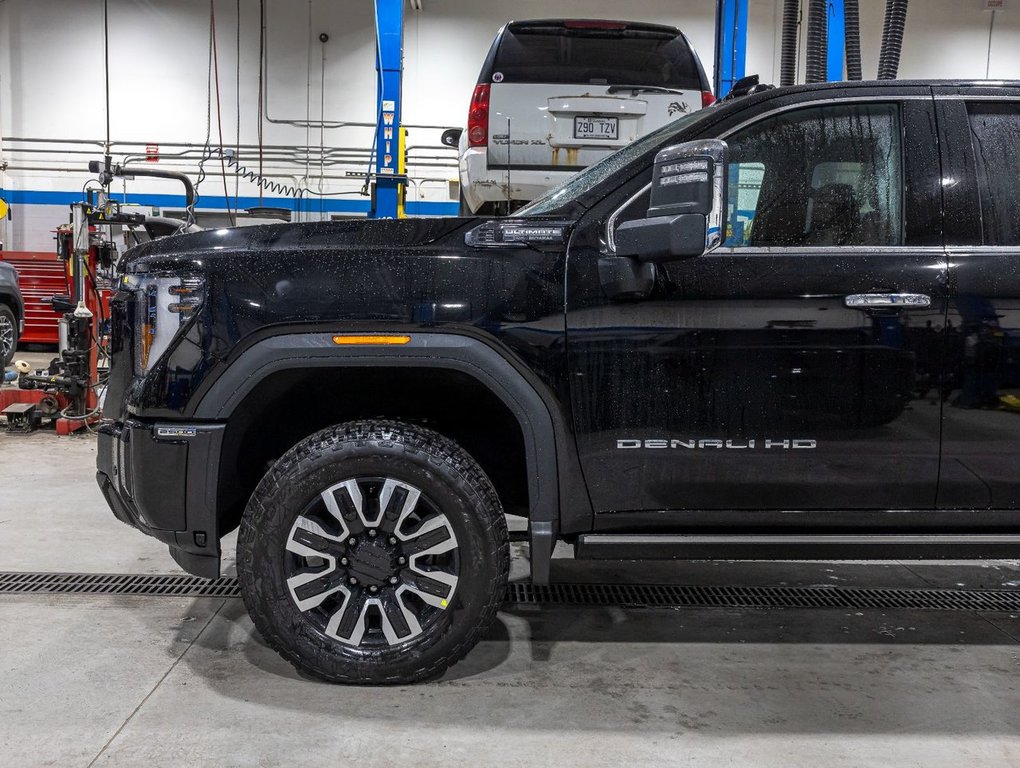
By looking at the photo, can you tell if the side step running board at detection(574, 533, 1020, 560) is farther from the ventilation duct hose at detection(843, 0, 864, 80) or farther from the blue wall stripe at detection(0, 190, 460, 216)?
the blue wall stripe at detection(0, 190, 460, 216)

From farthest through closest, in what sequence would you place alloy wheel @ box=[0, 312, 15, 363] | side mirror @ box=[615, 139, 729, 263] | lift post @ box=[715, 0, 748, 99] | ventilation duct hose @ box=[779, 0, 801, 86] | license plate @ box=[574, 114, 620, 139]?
alloy wheel @ box=[0, 312, 15, 363] → lift post @ box=[715, 0, 748, 99] → license plate @ box=[574, 114, 620, 139] → ventilation duct hose @ box=[779, 0, 801, 86] → side mirror @ box=[615, 139, 729, 263]

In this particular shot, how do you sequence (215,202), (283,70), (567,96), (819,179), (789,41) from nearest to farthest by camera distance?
(819,179) → (789,41) → (567,96) → (283,70) → (215,202)

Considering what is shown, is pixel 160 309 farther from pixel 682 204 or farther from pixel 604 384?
pixel 682 204

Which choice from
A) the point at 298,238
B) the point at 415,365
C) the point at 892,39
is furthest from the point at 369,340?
the point at 892,39

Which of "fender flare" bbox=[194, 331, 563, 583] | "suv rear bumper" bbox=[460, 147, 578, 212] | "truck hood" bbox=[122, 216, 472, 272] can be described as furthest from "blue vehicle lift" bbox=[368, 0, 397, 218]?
"fender flare" bbox=[194, 331, 563, 583]

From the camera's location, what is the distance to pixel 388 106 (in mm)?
6590

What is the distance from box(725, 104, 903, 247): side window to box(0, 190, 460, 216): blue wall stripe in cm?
1199

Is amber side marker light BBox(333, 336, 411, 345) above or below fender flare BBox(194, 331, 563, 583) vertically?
above

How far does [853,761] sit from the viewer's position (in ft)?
7.58

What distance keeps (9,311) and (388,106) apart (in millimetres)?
5658

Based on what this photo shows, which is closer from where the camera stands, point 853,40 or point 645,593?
point 645,593

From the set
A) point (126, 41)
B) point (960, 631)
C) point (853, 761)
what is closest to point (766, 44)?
point (126, 41)

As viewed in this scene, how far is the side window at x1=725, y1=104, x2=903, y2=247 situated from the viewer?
2.64 metres

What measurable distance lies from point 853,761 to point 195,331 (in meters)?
2.09
